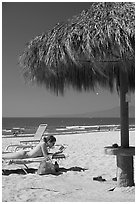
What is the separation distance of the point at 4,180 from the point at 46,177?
0.72 metres

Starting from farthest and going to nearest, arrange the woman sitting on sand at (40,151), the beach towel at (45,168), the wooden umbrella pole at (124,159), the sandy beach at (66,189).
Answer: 1. the woman sitting on sand at (40,151)
2. the beach towel at (45,168)
3. the wooden umbrella pole at (124,159)
4. the sandy beach at (66,189)

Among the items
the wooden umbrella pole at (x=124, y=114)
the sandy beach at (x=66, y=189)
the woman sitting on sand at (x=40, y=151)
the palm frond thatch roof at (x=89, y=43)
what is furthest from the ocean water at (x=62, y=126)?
the palm frond thatch roof at (x=89, y=43)

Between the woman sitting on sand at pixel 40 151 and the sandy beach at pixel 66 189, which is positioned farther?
the woman sitting on sand at pixel 40 151

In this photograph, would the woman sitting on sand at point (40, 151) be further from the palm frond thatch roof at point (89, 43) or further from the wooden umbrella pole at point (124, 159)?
the wooden umbrella pole at point (124, 159)

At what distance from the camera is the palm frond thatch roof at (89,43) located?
12.2 ft

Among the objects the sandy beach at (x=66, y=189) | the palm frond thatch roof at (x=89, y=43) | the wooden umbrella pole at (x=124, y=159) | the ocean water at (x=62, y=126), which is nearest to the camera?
the palm frond thatch roof at (x=89, y=43)

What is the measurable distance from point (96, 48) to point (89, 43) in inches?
4.3

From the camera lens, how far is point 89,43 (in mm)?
3729

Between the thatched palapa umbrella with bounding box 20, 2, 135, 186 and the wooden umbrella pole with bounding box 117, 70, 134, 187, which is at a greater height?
the thatched palapa umbrella with bounding box 20, 2, 135, 186

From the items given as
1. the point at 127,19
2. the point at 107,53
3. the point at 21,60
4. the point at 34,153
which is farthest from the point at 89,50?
the point at 34,153

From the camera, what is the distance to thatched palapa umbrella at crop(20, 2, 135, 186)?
3734mm

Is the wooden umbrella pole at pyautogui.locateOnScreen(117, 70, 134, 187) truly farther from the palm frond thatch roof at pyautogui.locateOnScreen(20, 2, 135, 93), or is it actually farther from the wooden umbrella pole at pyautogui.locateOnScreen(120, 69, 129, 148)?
the palm frond thatch roof at pyautogui.locateOnScreen(20, 2, 135, 93)

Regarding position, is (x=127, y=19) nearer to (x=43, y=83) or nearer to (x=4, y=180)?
(x=43, y=83)

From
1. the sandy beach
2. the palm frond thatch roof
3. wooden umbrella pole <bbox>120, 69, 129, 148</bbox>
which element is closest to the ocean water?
the sandy beach
